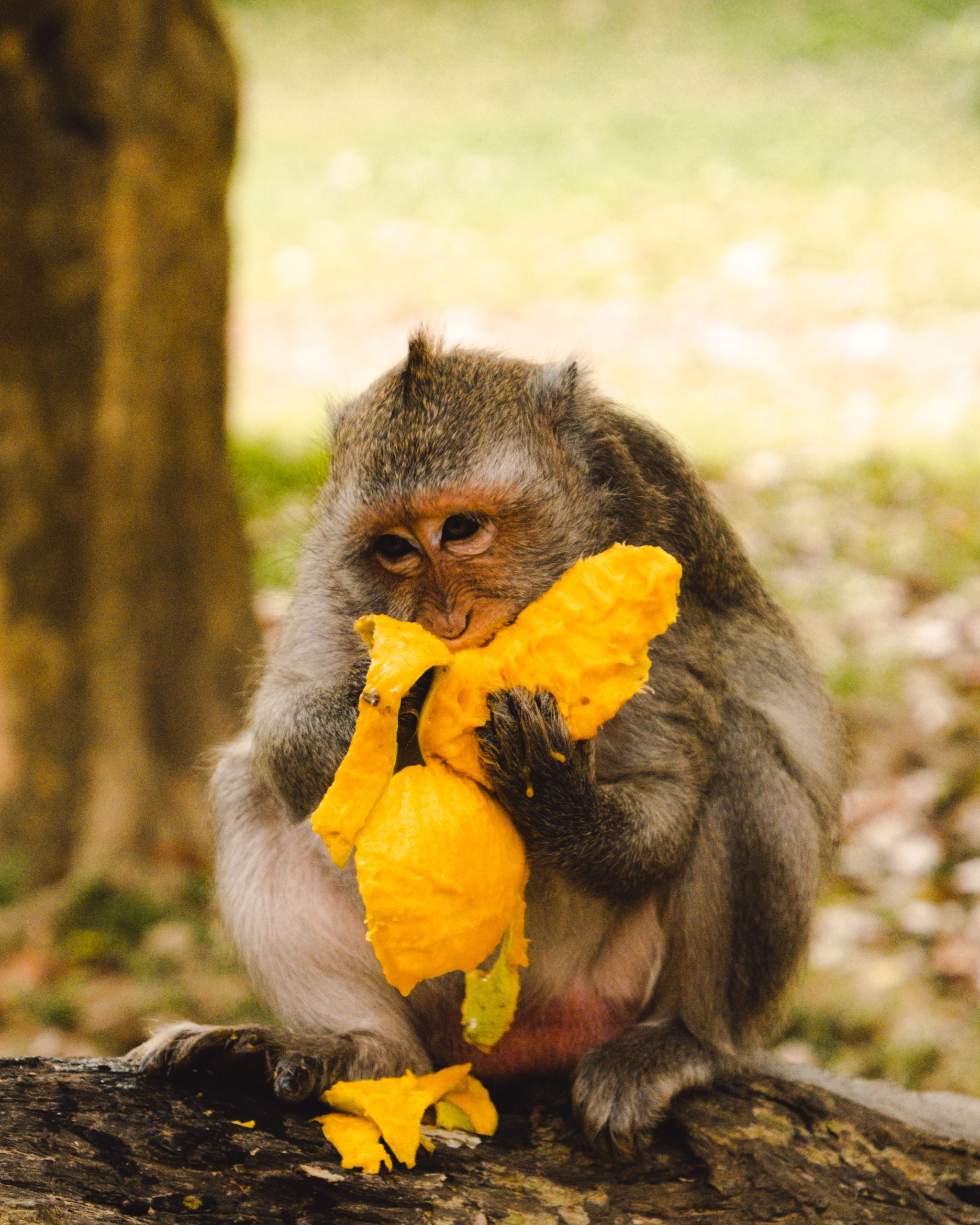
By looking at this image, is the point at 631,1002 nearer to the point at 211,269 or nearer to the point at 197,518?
the point at 197,518

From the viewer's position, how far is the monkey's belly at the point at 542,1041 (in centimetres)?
347

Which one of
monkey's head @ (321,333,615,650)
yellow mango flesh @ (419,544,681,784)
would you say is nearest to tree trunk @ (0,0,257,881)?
monkey's head @ (321,333,615,650)

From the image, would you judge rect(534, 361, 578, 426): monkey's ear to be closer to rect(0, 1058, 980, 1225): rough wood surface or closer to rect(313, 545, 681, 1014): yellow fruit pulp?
rect(313, 545, 681, 1014): yellow fruit pulp

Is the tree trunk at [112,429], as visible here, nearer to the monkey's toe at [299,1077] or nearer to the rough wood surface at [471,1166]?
the monkey's toe at [299,1077]

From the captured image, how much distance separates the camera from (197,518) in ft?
21.7

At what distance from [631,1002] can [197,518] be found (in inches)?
153

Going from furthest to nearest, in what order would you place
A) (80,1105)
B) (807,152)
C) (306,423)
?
(807,152), (306,423), (80,1105)

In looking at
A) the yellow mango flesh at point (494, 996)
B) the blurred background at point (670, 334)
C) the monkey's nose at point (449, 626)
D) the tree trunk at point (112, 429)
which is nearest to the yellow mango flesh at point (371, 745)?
the monkey's nose at point (449, 626)

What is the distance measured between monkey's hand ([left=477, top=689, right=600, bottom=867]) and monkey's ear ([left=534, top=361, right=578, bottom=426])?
827 millimetres

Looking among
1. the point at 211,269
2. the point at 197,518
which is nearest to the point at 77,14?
the point at 211,269

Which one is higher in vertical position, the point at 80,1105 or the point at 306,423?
the point at 306,423

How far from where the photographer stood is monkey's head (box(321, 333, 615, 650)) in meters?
3.07

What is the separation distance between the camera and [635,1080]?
10.6 ft

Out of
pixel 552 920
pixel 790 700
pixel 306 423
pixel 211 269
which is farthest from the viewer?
pixel 306 423
